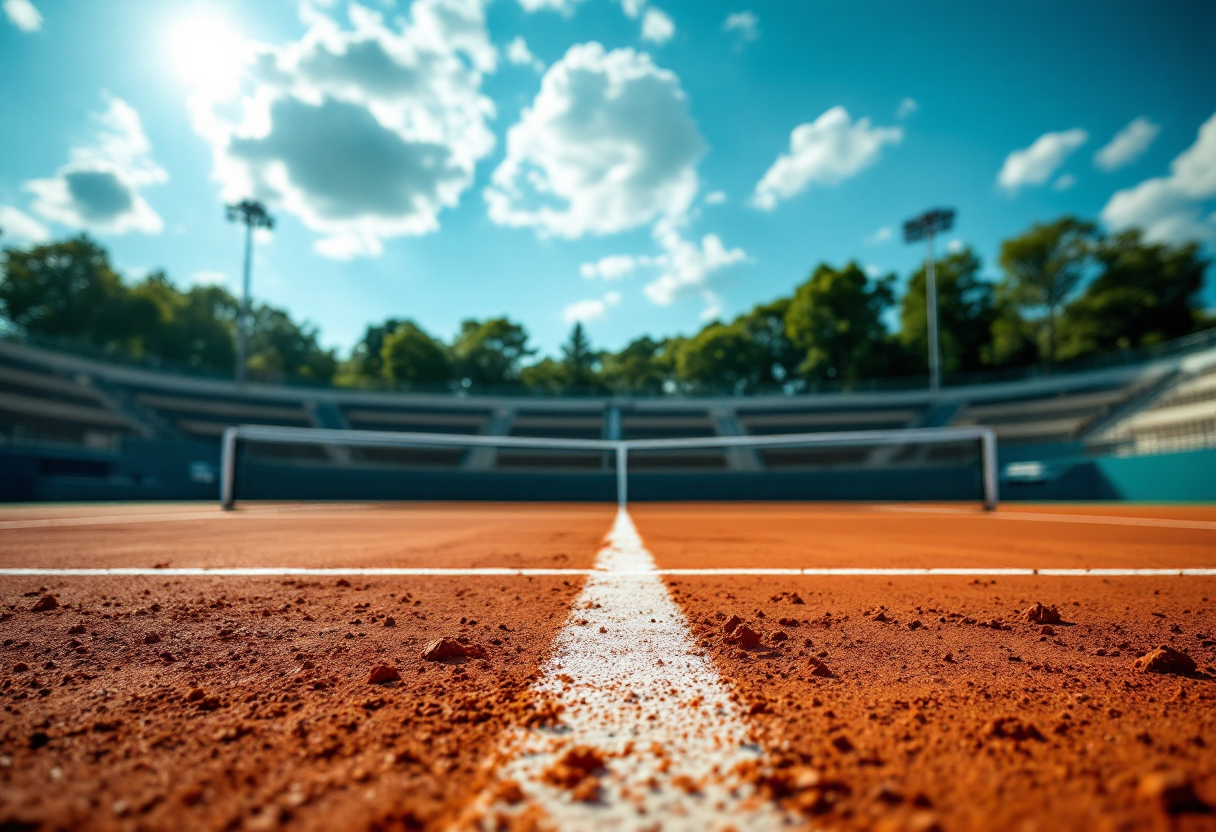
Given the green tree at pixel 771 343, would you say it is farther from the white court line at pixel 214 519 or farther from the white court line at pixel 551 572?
the white court line at pixel 551 572

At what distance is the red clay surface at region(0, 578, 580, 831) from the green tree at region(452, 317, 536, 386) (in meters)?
46.0

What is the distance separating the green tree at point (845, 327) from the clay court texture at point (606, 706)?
40.6 metres

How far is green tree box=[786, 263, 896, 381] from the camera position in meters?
39.9

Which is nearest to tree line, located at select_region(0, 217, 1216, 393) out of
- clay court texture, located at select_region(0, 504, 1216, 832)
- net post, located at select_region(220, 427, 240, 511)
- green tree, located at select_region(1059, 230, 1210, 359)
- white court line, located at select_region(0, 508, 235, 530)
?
green tree, located at select_region(1059, 230, 1210, 359)

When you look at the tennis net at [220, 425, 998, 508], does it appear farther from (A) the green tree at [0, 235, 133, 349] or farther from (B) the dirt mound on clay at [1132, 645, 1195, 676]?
(A) the green tree at [0, 235, 133, 349]

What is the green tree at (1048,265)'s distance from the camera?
35281 millimetres

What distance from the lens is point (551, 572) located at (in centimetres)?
290

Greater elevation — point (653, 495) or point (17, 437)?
point (17, 437)

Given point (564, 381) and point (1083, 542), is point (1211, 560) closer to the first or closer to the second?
point (1083, 542)

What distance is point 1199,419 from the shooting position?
64.6 feet

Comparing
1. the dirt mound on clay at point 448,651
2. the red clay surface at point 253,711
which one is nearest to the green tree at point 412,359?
the red clay surface at point 253,711

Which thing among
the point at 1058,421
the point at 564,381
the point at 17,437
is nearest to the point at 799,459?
the point at 1058,421

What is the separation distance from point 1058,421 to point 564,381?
1352 inches

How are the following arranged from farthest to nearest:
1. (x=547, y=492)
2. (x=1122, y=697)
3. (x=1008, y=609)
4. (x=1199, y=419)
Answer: (x=547, y=492) < (x=1199, y=419) < (x=1008, y=609) < (x=1122, y=697)
